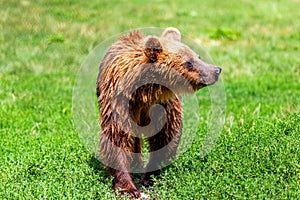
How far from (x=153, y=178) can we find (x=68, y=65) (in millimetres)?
5039

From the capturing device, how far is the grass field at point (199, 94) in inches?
185

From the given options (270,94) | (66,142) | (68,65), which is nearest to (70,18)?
(68,65)

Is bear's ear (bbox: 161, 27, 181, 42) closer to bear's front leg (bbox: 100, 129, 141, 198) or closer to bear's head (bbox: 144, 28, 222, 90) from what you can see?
bear's head (bbox: 144, 28, 222, 90)

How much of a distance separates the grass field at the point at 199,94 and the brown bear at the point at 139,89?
0.26 m

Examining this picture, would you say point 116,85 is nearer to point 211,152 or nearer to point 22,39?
point 211,152

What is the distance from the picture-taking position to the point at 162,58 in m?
4.78

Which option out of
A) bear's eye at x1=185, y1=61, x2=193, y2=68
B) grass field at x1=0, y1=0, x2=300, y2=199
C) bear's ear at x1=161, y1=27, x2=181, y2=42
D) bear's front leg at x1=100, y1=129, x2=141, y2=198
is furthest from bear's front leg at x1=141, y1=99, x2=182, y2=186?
bear's ear at x1=161, y1=27, x2=181, y2=42

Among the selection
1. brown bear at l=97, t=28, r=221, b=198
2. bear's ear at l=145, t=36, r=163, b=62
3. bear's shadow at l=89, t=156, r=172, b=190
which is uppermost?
bear's ear at l=145, t=36, r=163, b=62

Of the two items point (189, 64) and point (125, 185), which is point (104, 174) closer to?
point (125, 185)

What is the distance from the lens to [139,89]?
15.6 feet

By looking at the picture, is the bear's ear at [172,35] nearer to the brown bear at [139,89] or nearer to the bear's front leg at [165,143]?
the brown bear at [139,89]

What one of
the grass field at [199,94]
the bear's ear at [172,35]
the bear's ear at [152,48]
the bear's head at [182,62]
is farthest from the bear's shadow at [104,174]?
the bear's ear at [172,35]

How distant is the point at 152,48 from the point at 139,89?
349mm

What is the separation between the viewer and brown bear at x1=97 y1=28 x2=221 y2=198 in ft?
15.6
